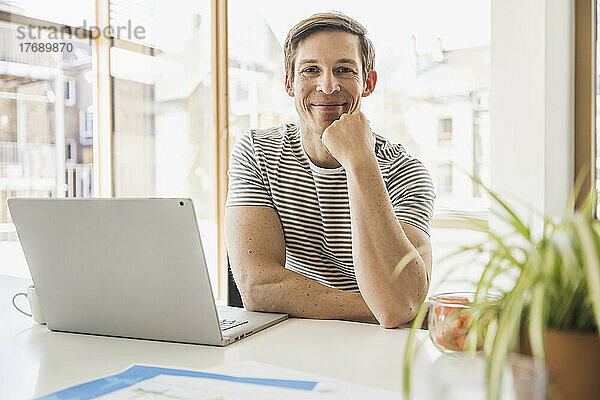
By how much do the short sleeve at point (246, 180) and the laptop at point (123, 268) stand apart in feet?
1.48

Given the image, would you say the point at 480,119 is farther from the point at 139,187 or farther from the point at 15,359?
the point at 15,359

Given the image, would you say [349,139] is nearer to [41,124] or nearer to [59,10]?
[41,124]

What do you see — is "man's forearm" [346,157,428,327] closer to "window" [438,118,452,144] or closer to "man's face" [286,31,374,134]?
"man's face" [286,31,374,134]

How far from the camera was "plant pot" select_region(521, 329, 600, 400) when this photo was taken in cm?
45

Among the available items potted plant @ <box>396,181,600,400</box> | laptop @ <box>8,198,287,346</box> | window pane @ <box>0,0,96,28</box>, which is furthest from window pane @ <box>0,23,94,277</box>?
potted plant @ <box>396,181,600,400</box>

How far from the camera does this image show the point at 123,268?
100 centimetres

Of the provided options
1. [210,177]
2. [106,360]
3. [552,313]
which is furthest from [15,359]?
[210,177]

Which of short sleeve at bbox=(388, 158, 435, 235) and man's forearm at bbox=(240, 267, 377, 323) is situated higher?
short sleeve at bbox=(388, 158, 435, 235)

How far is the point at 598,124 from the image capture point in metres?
2.48

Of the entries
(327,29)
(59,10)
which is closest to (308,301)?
(327,29)

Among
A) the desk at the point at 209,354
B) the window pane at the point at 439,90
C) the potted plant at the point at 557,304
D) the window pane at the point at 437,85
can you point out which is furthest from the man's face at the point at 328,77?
the window pane at the point at 437,85

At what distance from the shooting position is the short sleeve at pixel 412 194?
56.8 inches

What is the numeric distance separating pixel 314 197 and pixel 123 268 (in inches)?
25.8

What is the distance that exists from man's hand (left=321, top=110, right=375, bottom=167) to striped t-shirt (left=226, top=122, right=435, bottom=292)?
151mm
